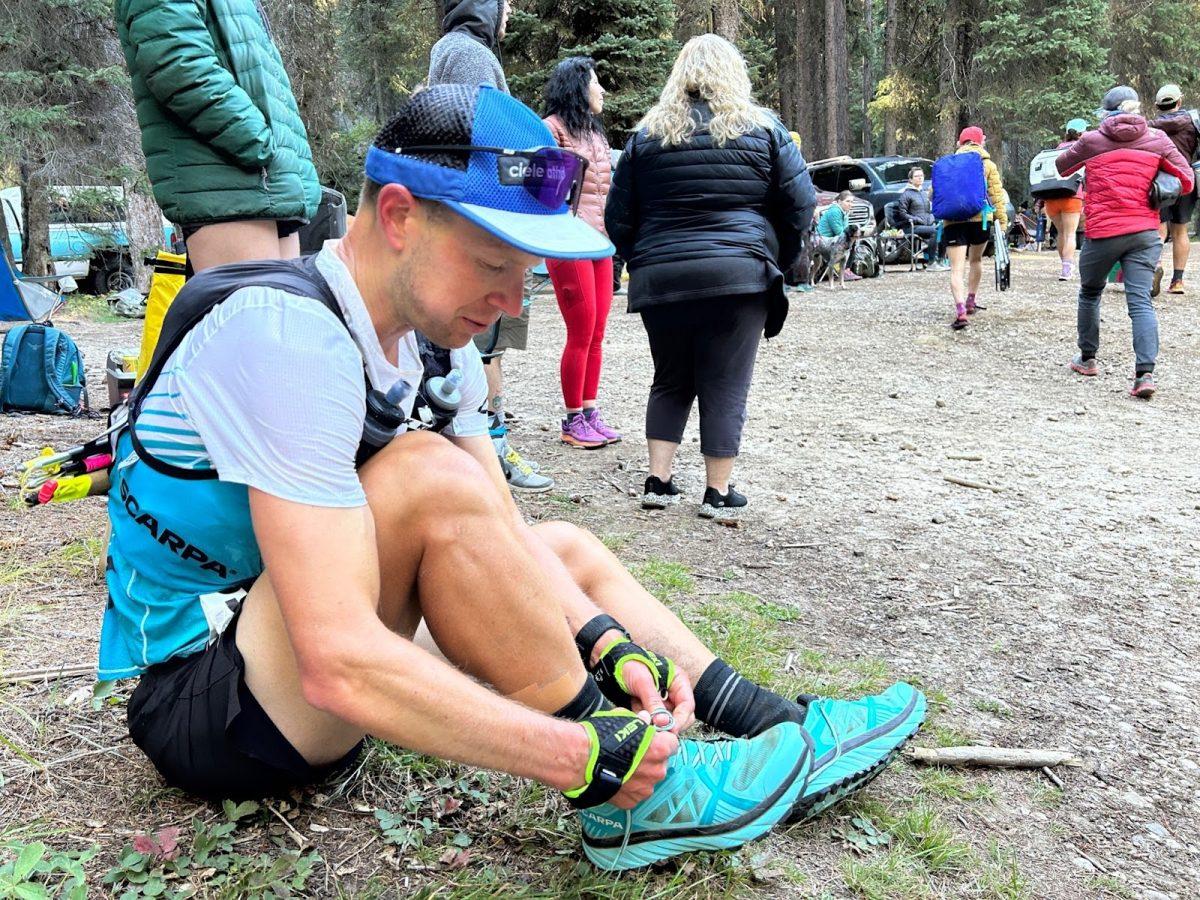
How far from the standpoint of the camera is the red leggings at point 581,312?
18.3 ft

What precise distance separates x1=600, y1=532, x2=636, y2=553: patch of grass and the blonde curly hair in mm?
1771

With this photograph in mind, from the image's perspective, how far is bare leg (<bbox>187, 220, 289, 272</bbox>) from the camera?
316cm

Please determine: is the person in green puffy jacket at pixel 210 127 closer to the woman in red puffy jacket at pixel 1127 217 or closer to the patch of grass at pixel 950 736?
the patch of grass at pixel 950 736

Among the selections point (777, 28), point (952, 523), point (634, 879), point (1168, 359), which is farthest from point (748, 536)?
point (777, 28)

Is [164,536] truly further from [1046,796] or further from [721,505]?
[721,505]

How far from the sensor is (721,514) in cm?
481

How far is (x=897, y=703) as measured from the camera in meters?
2.47

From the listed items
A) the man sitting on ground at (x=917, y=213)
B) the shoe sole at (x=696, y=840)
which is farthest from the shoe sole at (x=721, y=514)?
the man sitting on ground at (x=917, y=213)

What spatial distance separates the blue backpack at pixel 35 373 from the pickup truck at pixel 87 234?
7333 millimetres

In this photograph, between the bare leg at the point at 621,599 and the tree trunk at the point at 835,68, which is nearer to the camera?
the bare leg at the point at 621,599

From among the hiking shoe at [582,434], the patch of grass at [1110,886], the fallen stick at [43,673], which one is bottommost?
the patch of grass at [1110,886]

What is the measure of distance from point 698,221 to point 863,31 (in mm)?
27538

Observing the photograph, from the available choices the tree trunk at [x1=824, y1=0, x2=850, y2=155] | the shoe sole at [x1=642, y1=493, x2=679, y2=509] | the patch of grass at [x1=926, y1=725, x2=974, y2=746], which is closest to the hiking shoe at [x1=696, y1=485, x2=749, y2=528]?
the shoe sole at [x1=642, y1=493, x2=679, y2=509]

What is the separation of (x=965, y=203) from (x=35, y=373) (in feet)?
27.3
